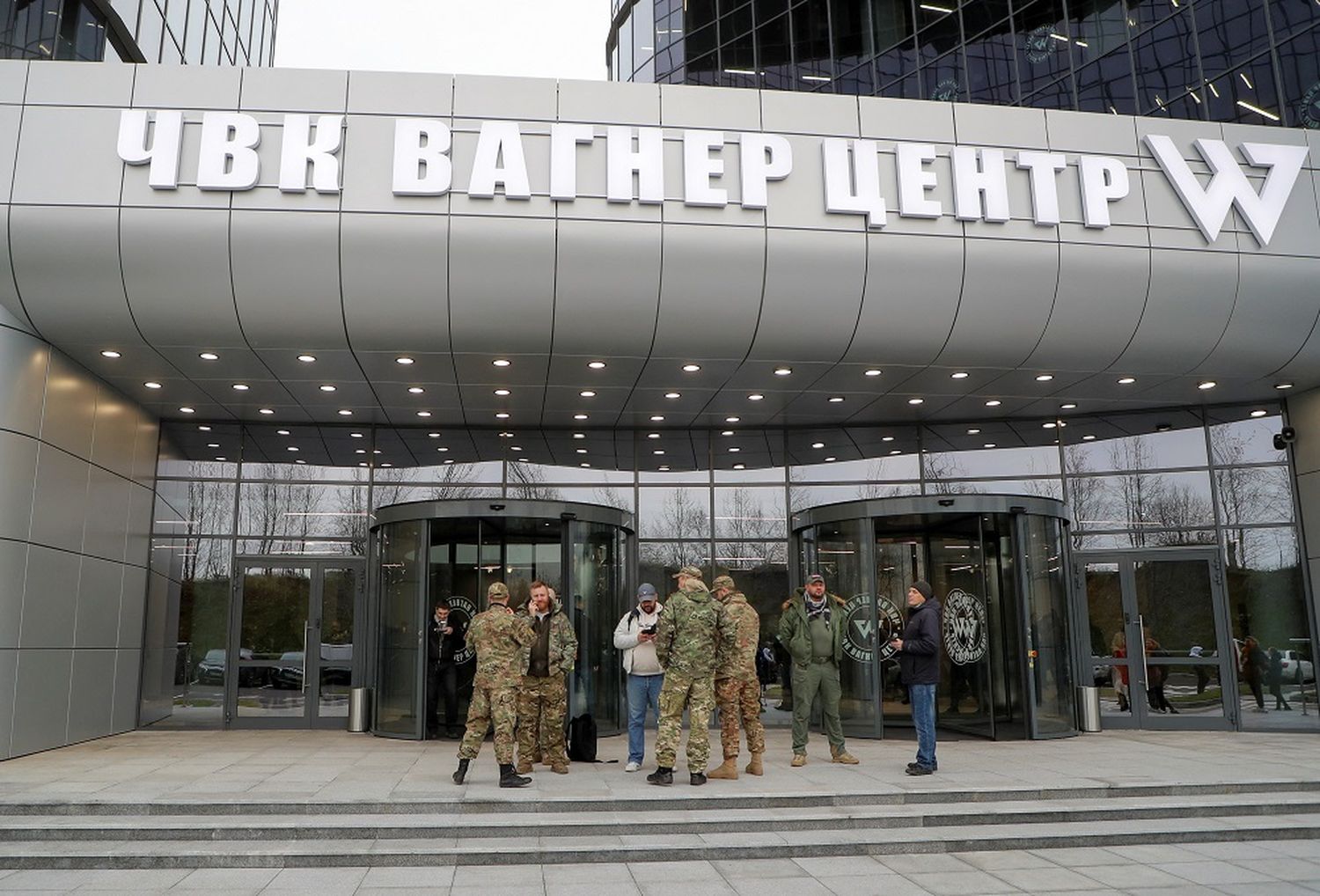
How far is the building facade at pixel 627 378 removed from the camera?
10016 mm

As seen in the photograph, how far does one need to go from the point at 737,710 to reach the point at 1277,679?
28.7 feet

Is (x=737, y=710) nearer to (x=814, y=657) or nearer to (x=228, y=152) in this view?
(x=814, y=657)

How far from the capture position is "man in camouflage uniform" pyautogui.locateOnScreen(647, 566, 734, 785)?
28.5ft

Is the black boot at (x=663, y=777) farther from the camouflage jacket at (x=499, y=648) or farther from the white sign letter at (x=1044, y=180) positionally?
the white sign letter at (x=1044, y=180)

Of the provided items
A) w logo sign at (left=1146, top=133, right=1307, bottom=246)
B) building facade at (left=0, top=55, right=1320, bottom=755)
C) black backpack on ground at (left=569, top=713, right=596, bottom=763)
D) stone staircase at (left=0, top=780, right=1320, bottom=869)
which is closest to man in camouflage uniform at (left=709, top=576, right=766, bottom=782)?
stone staircase at (left=0, top=780, right=1320, bottom=869)

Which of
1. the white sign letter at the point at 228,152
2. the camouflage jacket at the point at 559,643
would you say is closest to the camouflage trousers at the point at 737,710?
the camouflage jacket at the point at 559,643

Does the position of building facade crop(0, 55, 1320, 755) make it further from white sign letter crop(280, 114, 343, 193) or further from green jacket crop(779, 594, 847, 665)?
green jacket crop(779, 594, 847, 665)

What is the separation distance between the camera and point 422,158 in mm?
10031

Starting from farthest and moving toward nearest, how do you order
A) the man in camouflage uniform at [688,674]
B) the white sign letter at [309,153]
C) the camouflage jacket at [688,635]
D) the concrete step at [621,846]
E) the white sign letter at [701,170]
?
the white sign letter at [701,170] → the white sign letter at [309,153] → the camouflage jacket at [688,635] → the man in camouflage uniform at [688,674] → the concrete step at [621,846]

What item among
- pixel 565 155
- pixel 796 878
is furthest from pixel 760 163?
pixel 796 878

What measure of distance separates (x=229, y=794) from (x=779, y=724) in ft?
26.9

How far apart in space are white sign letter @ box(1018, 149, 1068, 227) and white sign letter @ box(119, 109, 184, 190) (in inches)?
351

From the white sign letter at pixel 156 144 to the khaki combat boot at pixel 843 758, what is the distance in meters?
8.78

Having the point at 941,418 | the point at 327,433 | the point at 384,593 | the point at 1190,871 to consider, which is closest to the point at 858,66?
the point at 941,418
